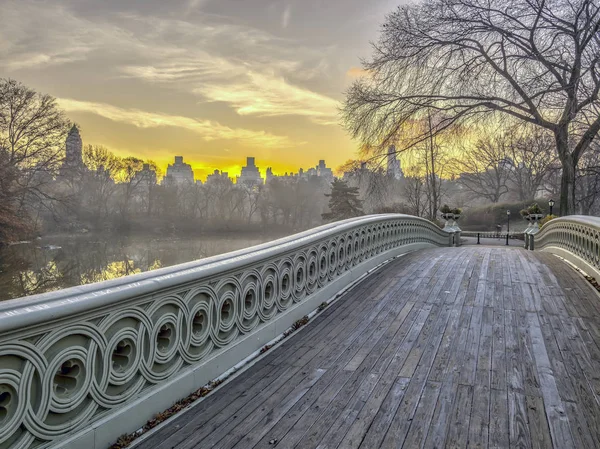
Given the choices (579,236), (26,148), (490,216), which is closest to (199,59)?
(26,148)

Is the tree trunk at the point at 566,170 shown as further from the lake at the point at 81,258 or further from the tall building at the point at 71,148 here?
the tall building at the point at 71,148

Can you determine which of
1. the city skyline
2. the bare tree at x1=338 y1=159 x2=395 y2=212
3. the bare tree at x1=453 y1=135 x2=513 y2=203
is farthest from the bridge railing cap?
the bare tree at x1=453 y1=135 x2=513 y2=203

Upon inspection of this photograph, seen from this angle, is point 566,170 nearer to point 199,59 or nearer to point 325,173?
Answer: point 199,59

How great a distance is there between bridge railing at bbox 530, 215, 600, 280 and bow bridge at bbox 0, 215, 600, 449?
2.22 m

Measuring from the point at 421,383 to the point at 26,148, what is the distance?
2906 cm

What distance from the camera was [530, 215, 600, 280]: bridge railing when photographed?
7219 millimetres

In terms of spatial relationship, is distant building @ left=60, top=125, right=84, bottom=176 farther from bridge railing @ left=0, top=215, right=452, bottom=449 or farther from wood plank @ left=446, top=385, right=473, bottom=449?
wood plank @ left=446, top=385, right=473, bottom=449

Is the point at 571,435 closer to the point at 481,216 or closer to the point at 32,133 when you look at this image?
the point at 32,133

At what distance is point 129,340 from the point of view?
2705 mm

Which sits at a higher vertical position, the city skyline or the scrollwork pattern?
the city skyline

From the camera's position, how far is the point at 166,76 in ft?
141

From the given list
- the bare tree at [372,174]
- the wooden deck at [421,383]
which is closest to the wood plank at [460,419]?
the wooden deck at [421,383]

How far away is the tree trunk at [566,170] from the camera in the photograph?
51.7ft

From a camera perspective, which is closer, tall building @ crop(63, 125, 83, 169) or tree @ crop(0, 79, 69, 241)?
tree @ crop(0, 79, 69, 241)
